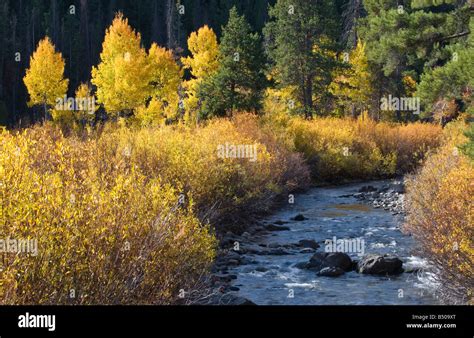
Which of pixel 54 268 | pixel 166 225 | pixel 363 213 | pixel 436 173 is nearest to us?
pixel 54 268

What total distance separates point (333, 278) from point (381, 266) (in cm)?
111

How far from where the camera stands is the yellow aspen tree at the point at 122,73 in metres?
33.8

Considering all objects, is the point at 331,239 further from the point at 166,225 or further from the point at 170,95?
the point at 170,95

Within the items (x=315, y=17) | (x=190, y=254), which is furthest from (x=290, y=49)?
(x=190, y=254)

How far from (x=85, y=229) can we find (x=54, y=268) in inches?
27.5

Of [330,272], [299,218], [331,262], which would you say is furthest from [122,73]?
[330,272]

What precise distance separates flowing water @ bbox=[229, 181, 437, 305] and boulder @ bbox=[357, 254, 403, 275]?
183 mm

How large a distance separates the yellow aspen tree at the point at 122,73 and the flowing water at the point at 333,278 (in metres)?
17.7

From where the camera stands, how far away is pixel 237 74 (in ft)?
90.4

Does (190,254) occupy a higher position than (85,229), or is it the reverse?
(85,229)

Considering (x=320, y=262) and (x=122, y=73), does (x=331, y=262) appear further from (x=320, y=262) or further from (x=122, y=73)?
(x=122, y=73)

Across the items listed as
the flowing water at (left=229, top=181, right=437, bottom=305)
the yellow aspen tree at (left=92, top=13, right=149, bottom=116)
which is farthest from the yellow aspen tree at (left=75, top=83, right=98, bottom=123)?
the flowing water at (left=229, top=181, right=437, bottom=305)
